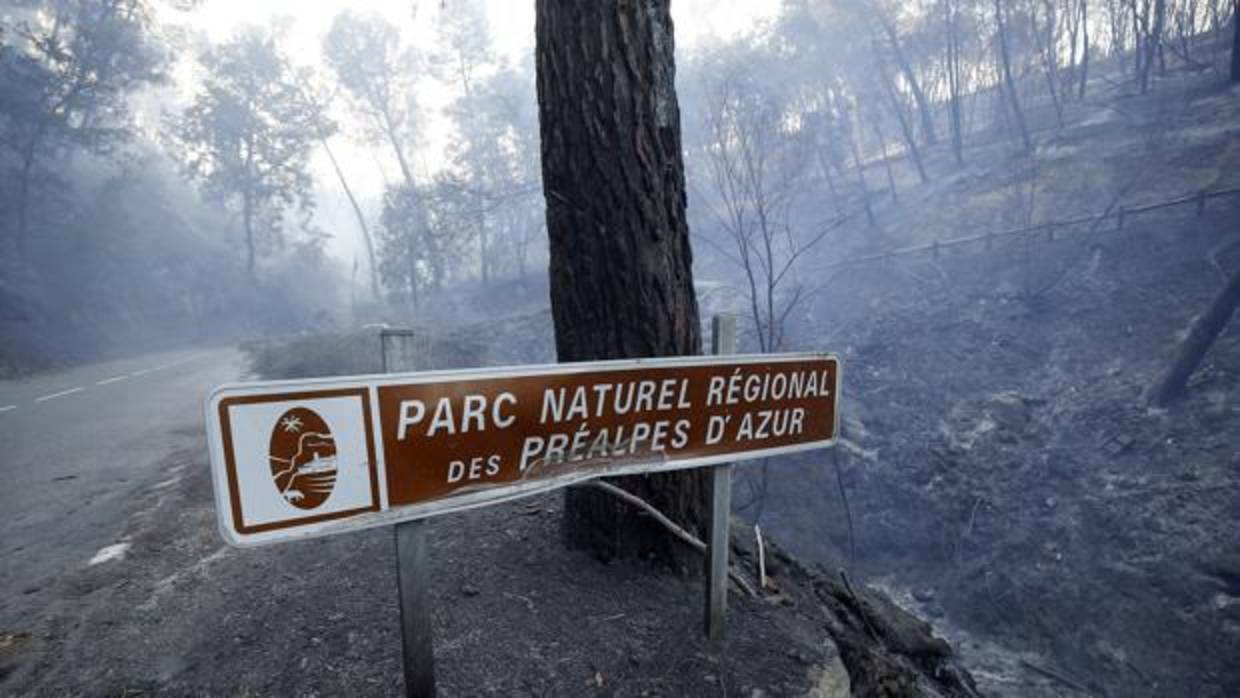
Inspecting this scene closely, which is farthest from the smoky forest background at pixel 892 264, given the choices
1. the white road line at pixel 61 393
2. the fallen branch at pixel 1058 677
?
the white road line at pixel 61 393

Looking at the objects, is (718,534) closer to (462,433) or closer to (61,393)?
(462,433)

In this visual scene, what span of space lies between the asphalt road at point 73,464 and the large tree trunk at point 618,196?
3.28m

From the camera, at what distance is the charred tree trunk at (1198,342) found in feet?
32.7

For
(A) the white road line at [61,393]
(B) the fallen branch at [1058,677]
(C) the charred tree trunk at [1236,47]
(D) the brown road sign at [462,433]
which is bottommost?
(B) the fallen branch at [1058,677]

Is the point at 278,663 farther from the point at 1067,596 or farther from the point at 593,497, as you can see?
the point at 1067,596

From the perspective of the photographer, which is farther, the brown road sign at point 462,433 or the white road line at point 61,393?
the white road line at point 61,393

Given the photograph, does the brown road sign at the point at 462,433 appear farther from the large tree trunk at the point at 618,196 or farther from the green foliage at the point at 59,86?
the green foliage at the point at 59,86

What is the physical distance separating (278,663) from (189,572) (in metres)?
1.64

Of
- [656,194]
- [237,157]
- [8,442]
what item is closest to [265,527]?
[656,194]

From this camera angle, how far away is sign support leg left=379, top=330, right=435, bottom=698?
1.60 metres

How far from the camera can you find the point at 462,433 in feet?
5.35

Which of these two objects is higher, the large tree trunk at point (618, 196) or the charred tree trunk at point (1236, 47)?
the charred tree trunk at point (1236, 47)

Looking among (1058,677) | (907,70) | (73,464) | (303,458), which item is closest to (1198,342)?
(1058,677)

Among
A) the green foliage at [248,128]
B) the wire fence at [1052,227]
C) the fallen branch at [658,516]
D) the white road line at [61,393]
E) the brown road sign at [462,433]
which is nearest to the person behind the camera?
the brown road sign at [462,433]
